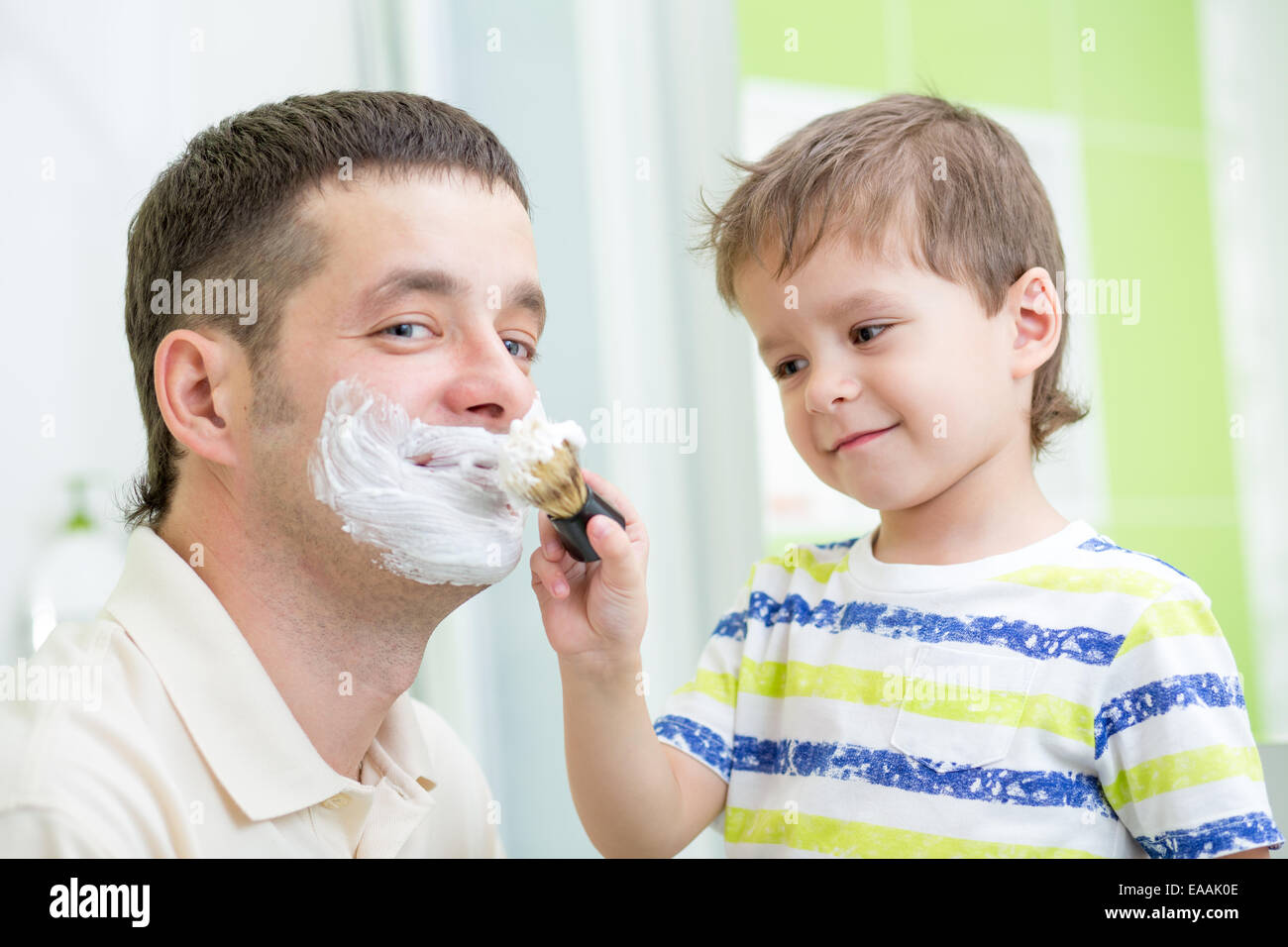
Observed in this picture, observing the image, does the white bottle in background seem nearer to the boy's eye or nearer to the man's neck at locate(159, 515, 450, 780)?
the man's neck at locate(159, 515, 450, 780)

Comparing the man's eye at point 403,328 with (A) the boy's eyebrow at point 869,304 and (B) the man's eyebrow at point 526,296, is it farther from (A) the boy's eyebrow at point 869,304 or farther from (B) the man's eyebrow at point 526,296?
(A) the boy's eyebrow at point 869,304

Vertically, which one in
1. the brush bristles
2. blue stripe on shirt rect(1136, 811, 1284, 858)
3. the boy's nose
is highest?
the boy's nose

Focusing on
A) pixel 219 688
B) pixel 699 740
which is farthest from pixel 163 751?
pixel 699 740

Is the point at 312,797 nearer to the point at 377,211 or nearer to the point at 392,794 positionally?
the point at 392,794

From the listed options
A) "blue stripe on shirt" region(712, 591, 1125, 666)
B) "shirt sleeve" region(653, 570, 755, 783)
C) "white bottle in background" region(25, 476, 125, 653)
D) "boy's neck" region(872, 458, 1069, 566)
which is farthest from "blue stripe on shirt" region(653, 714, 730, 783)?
"white bottle in background" region(25, 476, 125, 653)

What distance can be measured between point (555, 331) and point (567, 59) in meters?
0.36

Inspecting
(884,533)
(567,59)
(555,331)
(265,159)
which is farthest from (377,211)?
(567,59)

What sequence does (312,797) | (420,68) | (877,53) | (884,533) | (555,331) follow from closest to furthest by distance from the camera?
(312,797), (884,533), (420,68), (555,331), (877,53)

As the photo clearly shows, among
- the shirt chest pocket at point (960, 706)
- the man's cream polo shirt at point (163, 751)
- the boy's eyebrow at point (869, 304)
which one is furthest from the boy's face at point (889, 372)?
the man's cream polo shirt at point (163, 751)

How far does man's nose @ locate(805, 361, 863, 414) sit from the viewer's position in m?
0.84

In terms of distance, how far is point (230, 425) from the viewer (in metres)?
0.76

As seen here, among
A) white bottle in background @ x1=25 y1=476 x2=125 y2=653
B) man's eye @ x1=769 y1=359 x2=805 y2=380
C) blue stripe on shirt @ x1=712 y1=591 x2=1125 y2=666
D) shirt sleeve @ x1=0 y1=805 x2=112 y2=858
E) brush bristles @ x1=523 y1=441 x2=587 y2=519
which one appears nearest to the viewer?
→ shirt sleeve @ x1=0 y1=805 x2=112 y2=858

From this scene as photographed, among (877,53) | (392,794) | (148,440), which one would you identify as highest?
(877,53)

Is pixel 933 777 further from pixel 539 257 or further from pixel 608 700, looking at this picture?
pixel 539 257
